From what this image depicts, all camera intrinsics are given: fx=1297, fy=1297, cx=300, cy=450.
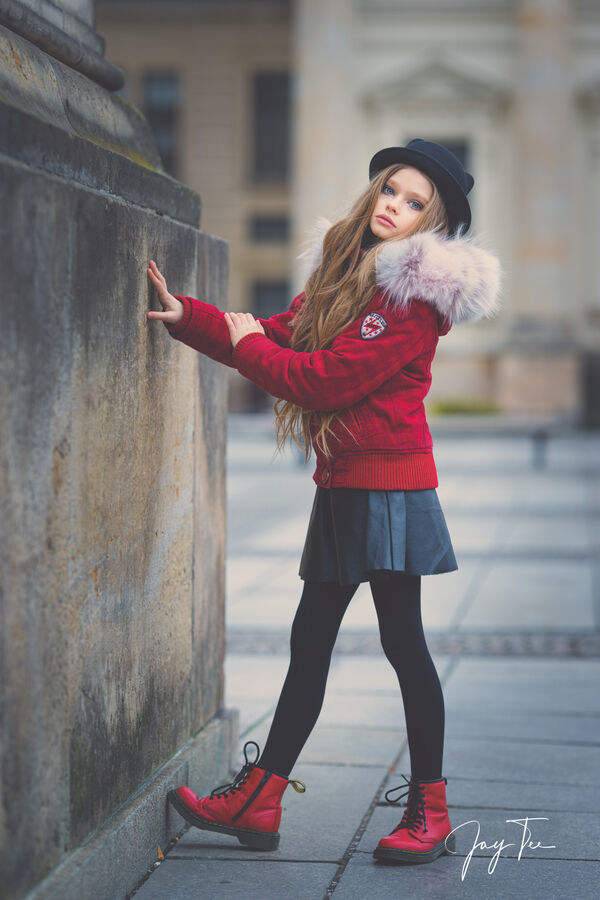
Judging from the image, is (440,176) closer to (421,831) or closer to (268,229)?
(421,831)

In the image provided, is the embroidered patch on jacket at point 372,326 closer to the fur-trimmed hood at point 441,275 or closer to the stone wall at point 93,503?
the fur-trimmed hood at point 441,275

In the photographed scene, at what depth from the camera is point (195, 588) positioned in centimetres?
400

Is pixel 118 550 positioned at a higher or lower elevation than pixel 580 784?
higher

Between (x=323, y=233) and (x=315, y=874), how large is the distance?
179 cm

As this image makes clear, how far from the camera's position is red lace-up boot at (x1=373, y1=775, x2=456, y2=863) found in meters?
3.52

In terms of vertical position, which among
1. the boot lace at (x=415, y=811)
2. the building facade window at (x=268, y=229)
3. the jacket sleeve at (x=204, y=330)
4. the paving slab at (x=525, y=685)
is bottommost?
the paving slab at (x=525, y=685)

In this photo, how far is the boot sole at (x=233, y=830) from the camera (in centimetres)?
359

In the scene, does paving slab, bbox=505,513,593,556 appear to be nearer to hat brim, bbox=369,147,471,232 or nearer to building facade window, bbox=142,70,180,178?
hat brim, bbox=369,147,471,232

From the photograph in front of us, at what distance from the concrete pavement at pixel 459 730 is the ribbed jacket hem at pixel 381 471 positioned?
1040mm

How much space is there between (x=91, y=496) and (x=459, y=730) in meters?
2.46

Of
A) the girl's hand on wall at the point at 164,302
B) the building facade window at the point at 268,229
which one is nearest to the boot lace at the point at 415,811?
the girl's hand on wall at the point at 164,302

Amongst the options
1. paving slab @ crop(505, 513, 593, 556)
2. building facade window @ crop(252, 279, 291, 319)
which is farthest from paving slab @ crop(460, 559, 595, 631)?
building facade window @ crop(252, 279, 291, 319)

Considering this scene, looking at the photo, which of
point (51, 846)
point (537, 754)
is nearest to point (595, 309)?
point (537, 754)

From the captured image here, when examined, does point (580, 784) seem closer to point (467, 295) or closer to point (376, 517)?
point (376, 517)
